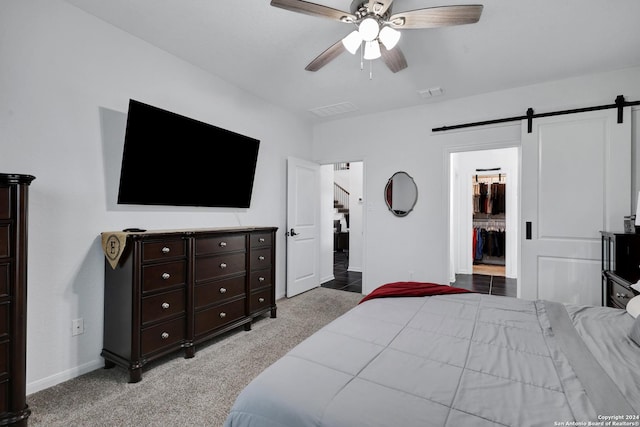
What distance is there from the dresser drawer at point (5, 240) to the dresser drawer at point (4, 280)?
0.19 ft

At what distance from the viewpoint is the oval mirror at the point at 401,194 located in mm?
4215

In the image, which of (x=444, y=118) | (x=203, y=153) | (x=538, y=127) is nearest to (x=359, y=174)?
(x=444, y=118)

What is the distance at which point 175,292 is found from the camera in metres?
2.44

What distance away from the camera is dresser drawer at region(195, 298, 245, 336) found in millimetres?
2643

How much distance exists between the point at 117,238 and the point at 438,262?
3.55 m

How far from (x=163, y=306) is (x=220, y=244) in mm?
706

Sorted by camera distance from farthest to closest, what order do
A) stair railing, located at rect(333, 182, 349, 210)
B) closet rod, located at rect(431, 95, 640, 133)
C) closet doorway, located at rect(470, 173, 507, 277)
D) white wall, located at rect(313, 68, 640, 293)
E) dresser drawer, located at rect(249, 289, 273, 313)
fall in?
stair railing, located at rect(333, 182, 349, 210), closet doorway, located at rect(470, 173, 507, 277), white wall, located at rect(313, 68, 640, 293), dresser drawer, located at rect(249, 289, 273, 313), closet rod, located at rect(431, 95, 640, 133)

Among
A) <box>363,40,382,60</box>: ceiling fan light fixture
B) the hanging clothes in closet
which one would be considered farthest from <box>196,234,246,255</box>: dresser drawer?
the hanging clothes in closet

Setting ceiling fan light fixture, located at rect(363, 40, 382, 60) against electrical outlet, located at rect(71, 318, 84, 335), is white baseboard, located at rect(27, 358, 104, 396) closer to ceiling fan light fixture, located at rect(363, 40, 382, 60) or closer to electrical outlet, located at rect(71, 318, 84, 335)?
electrical outlet, located at rect(71, 318, 84, 335)

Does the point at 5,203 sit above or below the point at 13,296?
above

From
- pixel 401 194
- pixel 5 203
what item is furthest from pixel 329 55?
pixel 401 194

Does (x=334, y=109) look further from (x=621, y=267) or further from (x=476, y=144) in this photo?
(x=621, y=267)

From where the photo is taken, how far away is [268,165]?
13.4ft

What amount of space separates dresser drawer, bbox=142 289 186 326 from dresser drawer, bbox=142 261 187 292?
72mm
